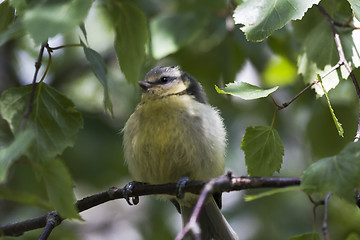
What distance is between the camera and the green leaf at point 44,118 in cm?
242

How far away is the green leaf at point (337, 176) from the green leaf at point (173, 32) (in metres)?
1.98

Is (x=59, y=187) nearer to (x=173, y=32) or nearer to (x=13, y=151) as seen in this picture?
(x=13, y=151)

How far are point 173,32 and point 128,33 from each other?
0.88 m

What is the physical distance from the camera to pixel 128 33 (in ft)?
10.6

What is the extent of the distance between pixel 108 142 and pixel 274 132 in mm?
3355

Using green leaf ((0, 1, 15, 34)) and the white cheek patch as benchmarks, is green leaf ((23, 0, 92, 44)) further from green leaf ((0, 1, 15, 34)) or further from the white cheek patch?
the white cheek patch

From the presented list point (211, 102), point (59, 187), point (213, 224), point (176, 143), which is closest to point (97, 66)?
point (59, 187)

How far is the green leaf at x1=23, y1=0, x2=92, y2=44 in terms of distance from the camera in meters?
2.14

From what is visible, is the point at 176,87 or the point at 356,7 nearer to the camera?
the point at 356,7

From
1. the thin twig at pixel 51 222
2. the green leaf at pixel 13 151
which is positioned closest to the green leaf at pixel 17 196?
the green leaf at pixel 13 151

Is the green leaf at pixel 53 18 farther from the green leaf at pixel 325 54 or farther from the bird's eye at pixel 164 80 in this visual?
the bird's eye at pixel 164 80

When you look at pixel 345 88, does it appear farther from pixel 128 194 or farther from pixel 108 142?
pixel 128 194

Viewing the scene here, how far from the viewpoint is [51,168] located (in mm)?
2283

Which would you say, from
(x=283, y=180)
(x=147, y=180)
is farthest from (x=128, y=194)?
(x=283, y=180)
